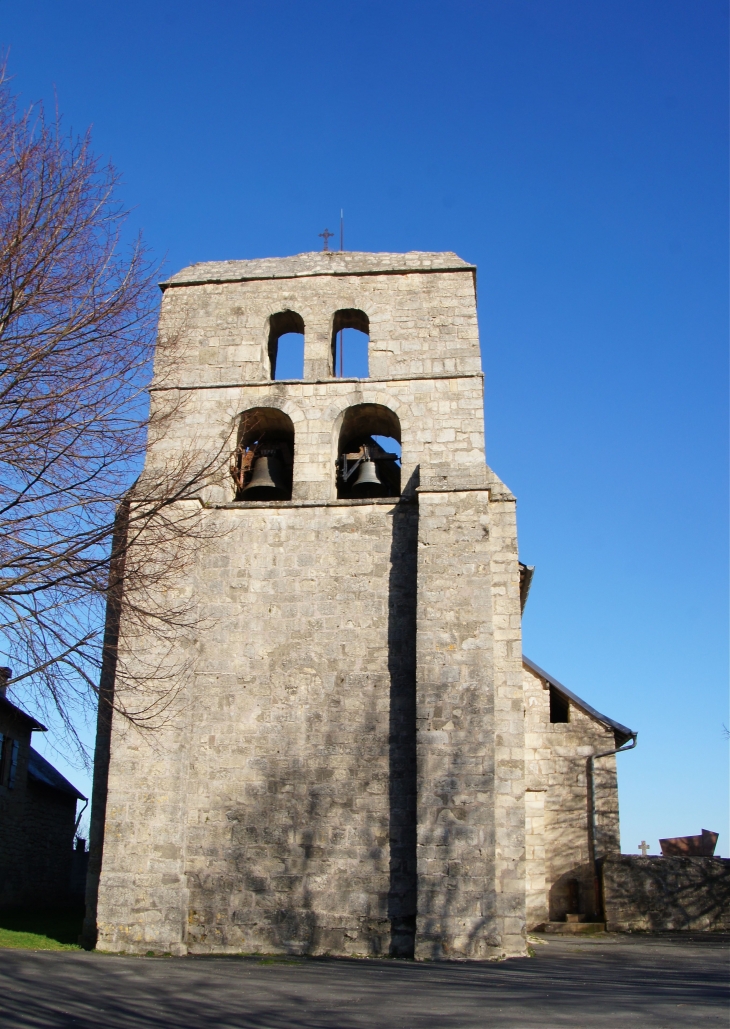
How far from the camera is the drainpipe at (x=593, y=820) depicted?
15781 millimetres

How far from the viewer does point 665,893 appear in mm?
14375

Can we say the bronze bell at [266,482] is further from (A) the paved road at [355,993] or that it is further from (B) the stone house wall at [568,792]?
(B) the stone house wall at [568,792]

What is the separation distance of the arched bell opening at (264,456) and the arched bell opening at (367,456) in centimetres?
77

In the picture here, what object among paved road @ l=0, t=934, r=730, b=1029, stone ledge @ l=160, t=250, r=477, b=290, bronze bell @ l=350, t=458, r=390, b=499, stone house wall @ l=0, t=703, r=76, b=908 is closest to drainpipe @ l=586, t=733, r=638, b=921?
paved road @ l=0, t=934, r=730, b=1029

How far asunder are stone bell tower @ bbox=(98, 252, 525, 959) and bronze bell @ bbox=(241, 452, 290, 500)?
34 millimetres

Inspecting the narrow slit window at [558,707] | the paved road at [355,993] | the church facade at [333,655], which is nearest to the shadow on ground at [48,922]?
the church facade at [333,655]

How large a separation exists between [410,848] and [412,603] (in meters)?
2.83

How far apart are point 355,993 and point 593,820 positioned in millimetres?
10205

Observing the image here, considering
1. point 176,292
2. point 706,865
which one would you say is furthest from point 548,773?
point 176,292

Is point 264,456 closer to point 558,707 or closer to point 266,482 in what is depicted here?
point 266,482

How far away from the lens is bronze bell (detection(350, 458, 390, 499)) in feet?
40.4

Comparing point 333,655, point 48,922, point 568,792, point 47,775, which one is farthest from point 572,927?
point 47,775

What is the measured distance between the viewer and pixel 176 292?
44.6 ft

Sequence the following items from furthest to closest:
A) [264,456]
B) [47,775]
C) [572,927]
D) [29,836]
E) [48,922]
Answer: [47,775] < [29,836] < [48,922] < [572,927] < [264,456]
